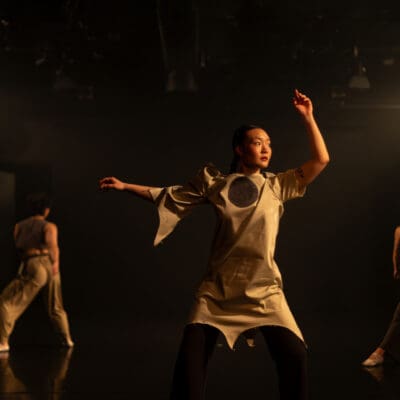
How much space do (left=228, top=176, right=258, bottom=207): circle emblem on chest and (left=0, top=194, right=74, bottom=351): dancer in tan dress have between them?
11.2 ft

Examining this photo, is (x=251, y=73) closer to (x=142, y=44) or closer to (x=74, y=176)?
(x=142, y=44)

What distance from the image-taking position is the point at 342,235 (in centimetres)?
984

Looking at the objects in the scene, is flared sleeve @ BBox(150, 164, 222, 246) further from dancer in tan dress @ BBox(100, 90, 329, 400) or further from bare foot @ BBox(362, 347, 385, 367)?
bare foot @ BBox(362, 347, 385, 367)

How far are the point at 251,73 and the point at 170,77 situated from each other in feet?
3.21

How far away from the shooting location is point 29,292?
6.00m

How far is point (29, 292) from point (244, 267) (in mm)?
3701

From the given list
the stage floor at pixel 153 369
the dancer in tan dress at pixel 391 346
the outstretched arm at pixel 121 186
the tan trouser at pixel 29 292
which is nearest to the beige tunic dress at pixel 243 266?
the outstretched arm at pixel 121 186

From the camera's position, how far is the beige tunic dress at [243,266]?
2625 millimetres

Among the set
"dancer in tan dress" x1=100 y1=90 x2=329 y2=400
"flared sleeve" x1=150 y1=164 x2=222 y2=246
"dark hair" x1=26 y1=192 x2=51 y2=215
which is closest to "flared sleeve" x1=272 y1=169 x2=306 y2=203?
"dancer in tan dress" x1=100 y1=90 x2=329 y2=400

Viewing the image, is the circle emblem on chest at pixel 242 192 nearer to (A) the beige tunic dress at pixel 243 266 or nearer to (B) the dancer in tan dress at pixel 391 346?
(A) the beige tunic dress at pixel 243 266

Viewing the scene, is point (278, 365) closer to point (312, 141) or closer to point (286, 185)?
point (286, 185)

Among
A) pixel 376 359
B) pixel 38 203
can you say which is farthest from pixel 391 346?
pixel 38 203

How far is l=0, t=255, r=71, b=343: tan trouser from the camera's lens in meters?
5.97

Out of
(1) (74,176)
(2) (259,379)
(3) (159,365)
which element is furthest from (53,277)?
(1) (74,176)
